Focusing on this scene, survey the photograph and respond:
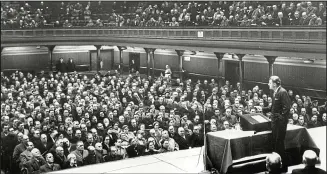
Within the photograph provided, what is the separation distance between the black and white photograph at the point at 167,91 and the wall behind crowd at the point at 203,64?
0.06 meters

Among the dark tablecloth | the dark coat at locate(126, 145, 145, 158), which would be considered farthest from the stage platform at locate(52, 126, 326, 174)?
the dark coat at locate(126, 145, 145, 158)

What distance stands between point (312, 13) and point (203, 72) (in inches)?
385

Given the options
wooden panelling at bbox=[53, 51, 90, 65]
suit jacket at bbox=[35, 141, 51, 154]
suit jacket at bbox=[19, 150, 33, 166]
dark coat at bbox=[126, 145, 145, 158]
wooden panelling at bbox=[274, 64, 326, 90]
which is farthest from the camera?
wooden panelling at bbox=[53, 51, 90, 65]

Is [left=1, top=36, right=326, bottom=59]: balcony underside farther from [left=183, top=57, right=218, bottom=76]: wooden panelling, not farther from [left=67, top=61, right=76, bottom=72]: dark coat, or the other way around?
[left=183, top=57, right=218, bottom=76]: wooden panelling

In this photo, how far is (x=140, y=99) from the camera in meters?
15.9

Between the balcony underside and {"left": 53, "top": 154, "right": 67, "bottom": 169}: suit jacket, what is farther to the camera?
the balcony underside

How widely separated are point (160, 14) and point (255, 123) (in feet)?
58.7

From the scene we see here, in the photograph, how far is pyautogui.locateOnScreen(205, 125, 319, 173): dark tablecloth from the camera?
535 cm

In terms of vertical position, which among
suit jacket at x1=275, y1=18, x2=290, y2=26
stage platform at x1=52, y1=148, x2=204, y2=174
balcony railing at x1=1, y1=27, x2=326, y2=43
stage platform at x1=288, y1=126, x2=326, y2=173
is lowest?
stage platform at x1=52, y1=148, x2=204, y2=174

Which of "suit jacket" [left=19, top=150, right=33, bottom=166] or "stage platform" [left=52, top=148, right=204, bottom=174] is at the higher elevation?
"stage platform" [left=52, top=148, right=204, bottom=174]

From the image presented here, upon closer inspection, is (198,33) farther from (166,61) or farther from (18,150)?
(18,150)

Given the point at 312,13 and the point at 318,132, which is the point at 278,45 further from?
the point at 318,132

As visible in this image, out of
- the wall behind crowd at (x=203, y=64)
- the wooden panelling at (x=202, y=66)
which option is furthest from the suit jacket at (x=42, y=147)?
the wooden panelling at (x=202, y=66)

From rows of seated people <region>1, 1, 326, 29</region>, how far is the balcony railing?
1.10ft
